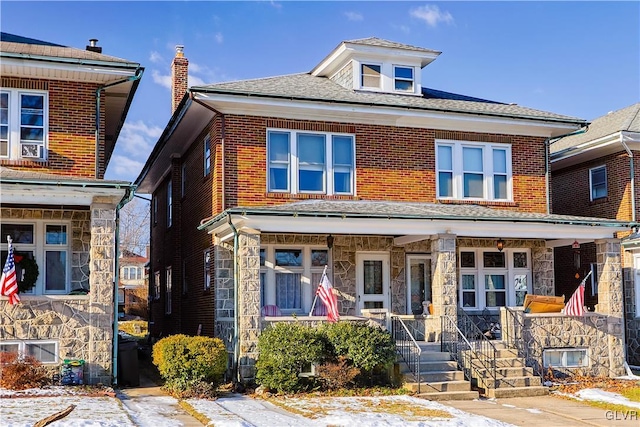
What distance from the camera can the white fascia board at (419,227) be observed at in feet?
54.4

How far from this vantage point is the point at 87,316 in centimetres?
1539

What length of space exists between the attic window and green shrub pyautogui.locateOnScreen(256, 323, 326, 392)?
8.49m

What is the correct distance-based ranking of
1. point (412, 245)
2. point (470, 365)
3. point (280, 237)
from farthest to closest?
point (412, 245)
point (280, 237)
point (470, 365)

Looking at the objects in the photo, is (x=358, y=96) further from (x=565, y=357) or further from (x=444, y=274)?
(x=565, y=357)

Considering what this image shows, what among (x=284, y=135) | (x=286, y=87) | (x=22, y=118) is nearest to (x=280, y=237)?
(x=284, y=135)

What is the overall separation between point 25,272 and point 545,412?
10936mm

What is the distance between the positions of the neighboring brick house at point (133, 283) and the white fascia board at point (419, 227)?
2821 cm

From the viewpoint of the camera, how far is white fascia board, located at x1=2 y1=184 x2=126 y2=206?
587 inches

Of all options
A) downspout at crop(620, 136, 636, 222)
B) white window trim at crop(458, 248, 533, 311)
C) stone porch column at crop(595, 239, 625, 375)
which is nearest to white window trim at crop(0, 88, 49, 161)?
white window trim at crop(458, 248, 533, 311)

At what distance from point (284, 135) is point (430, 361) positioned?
6.66 m

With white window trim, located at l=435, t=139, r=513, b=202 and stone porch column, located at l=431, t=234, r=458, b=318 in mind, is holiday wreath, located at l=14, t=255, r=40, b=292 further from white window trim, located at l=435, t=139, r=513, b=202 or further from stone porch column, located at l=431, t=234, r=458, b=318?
white window trim, located at l=435, t=139, r=513, b=202

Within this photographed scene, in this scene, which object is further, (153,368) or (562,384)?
(153,368)

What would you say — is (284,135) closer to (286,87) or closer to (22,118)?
(286,87)

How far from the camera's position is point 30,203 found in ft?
52.2
